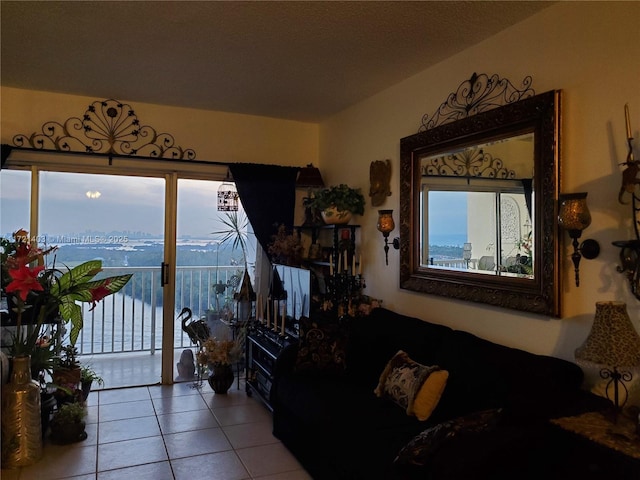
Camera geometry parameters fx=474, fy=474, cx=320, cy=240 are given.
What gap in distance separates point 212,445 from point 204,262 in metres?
2.02

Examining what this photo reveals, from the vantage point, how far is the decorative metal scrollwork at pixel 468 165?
270 centimetres

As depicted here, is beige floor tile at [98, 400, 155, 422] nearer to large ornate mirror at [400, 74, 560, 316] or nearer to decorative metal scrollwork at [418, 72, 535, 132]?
large ornate mirror at [400, 74, 560, 316]

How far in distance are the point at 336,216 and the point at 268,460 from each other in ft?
6.21

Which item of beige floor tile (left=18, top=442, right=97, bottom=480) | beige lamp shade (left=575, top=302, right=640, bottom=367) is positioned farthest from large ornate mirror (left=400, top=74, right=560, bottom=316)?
beige floor tile (left=18, top=442, right=97, bottom=480)

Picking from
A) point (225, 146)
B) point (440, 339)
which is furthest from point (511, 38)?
point (225, 146)

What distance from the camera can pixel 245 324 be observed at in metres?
4.50

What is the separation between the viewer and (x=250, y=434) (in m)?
3.30

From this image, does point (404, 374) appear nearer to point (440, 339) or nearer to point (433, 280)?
point (440, 339)

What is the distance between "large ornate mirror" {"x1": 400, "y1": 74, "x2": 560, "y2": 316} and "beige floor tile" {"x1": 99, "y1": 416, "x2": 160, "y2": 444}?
2.10m

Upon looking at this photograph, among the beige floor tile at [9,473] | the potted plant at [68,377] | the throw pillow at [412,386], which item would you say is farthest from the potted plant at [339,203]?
the beige floor tile at [9,473]

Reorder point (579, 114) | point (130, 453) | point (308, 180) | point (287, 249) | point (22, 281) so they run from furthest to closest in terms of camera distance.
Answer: point (308, 180)
point (287, 249)
point (130, 453)
point (22, 281)
point (579, 114)

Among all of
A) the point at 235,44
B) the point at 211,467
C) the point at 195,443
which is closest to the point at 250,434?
the point at 195,443

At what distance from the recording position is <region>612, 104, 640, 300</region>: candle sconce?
6.43 ft

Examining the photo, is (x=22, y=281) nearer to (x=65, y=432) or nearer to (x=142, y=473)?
(x=65, y=432)
